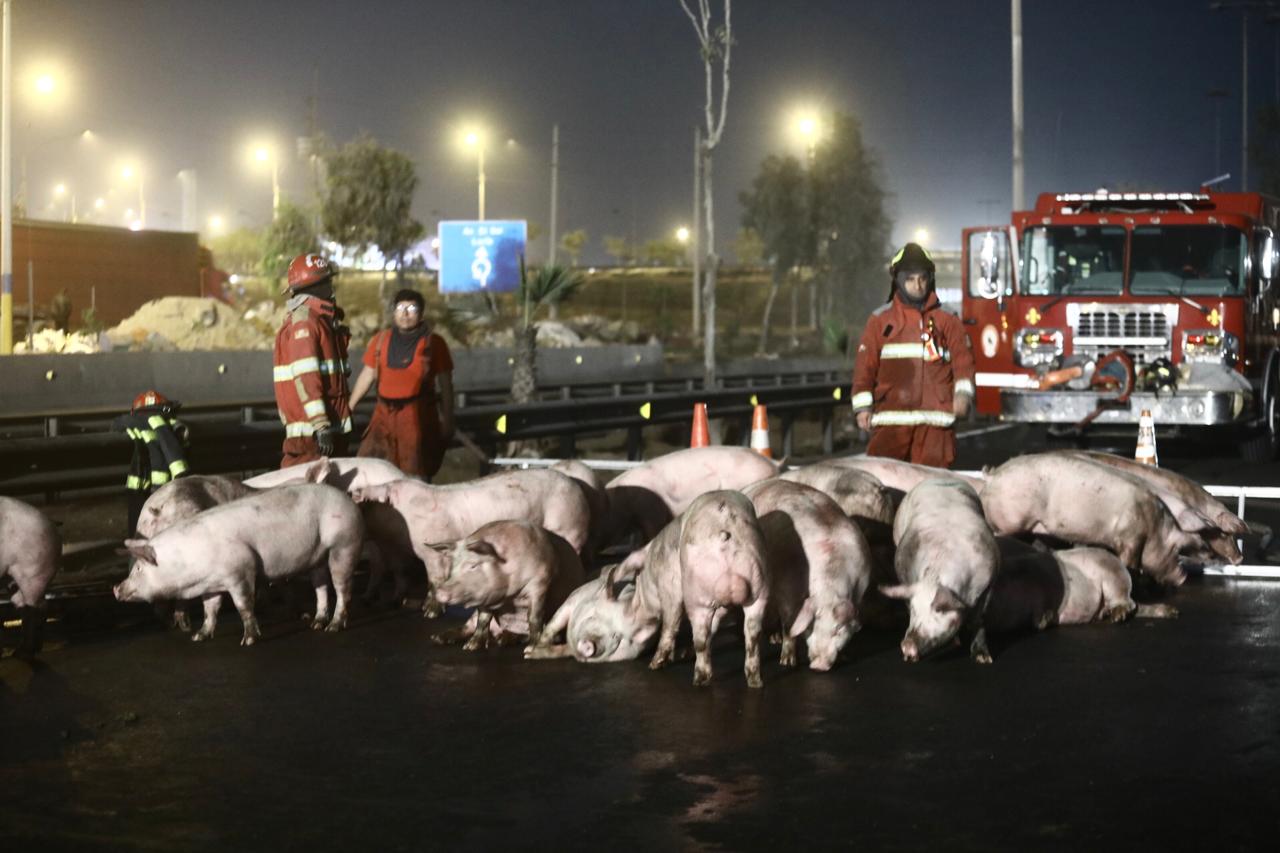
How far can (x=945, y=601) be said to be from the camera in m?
7.80

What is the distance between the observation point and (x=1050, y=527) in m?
9.53

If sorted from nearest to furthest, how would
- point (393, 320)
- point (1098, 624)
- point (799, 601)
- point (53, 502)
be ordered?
point (799, 601)
point (1098, 624)
point (393, 320)
point (53, 502)

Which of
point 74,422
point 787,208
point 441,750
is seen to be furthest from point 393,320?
point 787,208

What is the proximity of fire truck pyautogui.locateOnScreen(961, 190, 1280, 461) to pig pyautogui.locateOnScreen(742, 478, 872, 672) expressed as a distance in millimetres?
12172

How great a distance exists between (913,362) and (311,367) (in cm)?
359

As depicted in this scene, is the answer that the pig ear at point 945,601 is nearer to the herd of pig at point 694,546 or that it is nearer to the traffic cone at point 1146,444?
the herd of pig at point 694,546

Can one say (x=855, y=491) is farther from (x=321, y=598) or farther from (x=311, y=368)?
(x=311, y=368)

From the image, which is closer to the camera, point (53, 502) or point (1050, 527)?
point (1050, 527)

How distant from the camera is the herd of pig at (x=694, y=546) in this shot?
7809 millimetres

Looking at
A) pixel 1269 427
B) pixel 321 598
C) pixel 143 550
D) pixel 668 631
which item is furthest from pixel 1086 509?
pixel 1269 427

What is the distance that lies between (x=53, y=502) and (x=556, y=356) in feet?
87.7

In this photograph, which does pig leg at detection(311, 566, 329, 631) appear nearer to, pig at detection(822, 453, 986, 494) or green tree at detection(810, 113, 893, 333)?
pig at detection(822, 453, 986, 494)

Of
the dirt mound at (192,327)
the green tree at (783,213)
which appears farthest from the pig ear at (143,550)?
the green tree at (783,213)

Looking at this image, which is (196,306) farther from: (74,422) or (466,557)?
(466,557)
